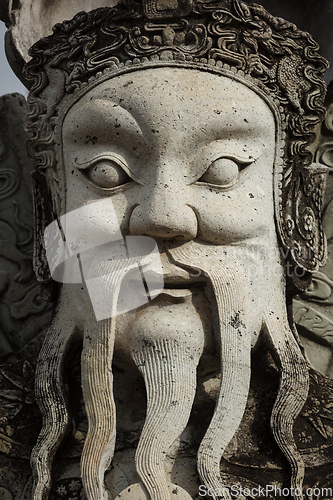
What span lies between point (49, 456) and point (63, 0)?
7.86 ft

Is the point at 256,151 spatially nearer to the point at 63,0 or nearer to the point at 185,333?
the point at 185,333

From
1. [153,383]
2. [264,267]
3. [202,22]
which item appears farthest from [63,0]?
[153,383]

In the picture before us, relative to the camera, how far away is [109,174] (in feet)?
11.5

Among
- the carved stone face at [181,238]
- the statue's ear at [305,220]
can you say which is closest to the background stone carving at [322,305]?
the statue's ear at [305,220]

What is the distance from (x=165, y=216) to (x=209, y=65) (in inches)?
29.1

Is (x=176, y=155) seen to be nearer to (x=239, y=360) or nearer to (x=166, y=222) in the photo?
(x=166, y=222)

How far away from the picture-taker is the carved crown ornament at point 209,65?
11.8 feet

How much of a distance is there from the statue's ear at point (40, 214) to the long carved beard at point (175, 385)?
467 millimetres

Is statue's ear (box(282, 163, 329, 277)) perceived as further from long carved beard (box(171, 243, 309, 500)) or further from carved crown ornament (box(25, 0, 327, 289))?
long carved beard (box(171, 243, 309, 500))

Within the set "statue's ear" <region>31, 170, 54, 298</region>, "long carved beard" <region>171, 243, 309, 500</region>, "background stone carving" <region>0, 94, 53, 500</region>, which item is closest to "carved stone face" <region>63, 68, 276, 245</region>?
"long carved beard" <region>171, 243, 309, 500</region>

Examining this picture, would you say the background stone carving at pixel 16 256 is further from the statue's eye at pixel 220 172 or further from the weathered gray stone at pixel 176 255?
the statue's eye at pixel 220 172

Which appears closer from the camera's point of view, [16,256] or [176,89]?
[176,89]

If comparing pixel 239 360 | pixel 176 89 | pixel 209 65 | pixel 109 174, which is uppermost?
pixel 209 65

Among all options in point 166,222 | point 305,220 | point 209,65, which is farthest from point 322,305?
point 209,65
